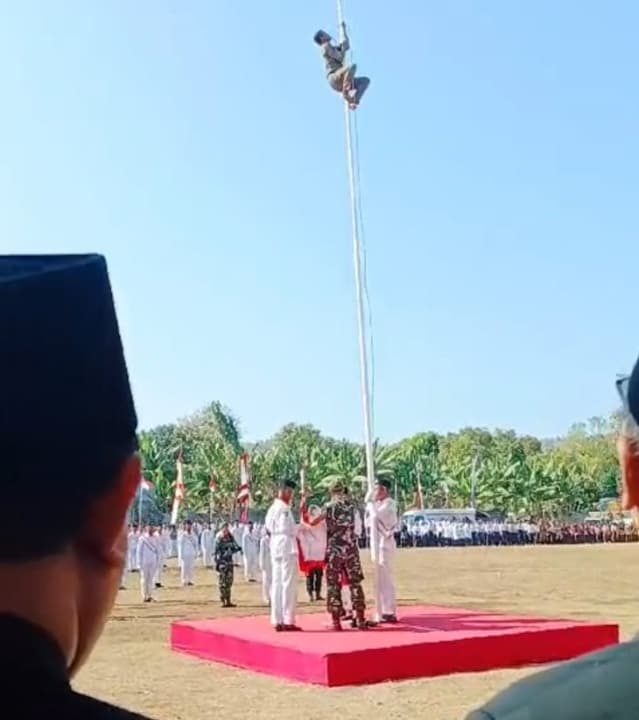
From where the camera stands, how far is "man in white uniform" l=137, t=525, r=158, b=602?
854 inches

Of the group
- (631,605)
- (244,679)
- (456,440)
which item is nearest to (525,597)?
(631,605)

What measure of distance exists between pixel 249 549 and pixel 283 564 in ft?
48.9

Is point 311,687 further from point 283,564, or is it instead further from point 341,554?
point 283,564

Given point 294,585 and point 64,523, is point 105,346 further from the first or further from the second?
point 294,585

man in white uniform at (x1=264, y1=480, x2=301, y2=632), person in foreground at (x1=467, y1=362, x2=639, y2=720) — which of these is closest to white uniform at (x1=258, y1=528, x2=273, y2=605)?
man in white uniform at (x1=264, y1=480, x2=301, y2=632)

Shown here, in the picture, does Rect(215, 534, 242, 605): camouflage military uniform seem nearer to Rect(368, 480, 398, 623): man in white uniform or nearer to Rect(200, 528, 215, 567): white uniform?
Rect(368, 480, 398, 623): man in white uniform

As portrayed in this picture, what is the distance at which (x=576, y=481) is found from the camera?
8450cm

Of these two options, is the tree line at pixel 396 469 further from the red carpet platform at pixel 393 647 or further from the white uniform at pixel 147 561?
the red carpet platform at pixel 393 647

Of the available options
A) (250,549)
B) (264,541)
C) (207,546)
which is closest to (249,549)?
(250,549)

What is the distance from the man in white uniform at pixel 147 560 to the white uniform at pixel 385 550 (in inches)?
396

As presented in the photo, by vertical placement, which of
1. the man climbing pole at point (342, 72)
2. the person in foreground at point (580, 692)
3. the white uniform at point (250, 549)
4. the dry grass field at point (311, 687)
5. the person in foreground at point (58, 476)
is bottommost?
the dry grass field at point (311, 687)

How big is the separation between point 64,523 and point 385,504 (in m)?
11.2

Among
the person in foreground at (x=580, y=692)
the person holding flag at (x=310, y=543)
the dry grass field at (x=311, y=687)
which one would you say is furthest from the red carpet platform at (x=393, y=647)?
the person in foreground at (x=580, y=692)

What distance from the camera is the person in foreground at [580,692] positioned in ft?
4.26
